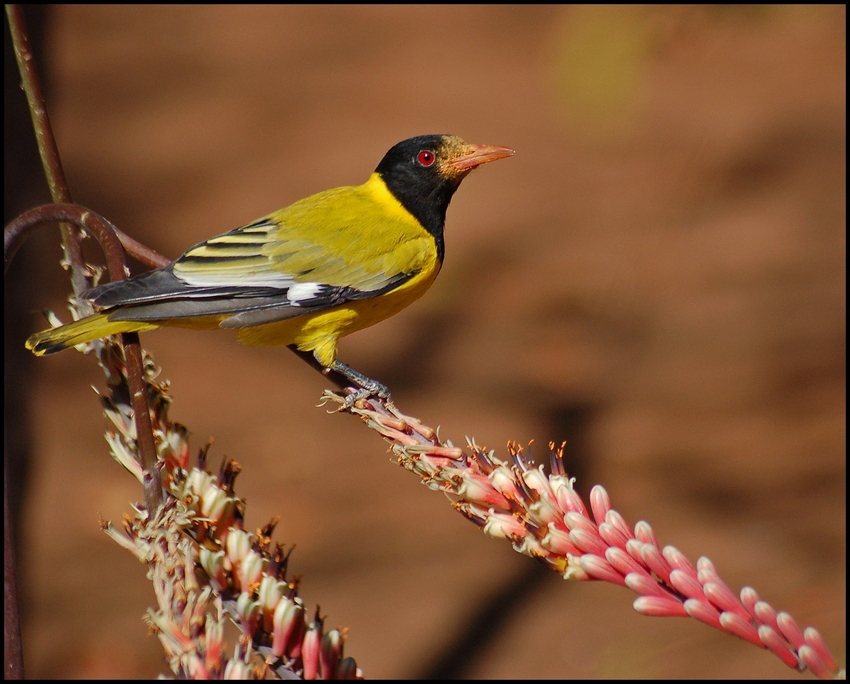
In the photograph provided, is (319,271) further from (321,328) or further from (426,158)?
(426,158)

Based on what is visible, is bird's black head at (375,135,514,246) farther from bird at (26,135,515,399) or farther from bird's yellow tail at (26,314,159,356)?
bird's yellow tail at (26,314,159,356)

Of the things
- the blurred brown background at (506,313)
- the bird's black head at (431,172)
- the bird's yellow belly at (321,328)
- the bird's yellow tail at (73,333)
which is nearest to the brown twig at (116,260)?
the bird's yellow tail at (73,333)

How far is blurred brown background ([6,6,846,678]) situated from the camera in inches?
222

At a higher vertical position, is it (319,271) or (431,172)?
(431,172)

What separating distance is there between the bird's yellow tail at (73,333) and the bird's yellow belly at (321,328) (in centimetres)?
67

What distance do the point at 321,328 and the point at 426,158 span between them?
3.07 feet

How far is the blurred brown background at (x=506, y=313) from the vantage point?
5637 mm

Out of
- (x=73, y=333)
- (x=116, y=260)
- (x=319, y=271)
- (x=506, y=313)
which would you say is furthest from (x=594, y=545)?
(x=506, y=313)

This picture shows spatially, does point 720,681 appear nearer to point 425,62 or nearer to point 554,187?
point 554,187

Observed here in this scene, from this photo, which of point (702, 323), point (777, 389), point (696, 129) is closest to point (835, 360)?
point (777, 389)

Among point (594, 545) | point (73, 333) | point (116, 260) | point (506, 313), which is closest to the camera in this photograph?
point (594, 545)

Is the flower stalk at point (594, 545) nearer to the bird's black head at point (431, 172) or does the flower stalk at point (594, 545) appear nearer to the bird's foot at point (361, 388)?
the bird's foot at point (361, 388)

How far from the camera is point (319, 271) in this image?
3.09m

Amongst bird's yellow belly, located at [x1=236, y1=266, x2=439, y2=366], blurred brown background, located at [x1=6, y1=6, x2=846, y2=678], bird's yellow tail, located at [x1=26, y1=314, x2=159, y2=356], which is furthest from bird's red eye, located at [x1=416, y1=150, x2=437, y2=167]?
blurred brown background, located at [x1=6, y1=6, x2=846, y2=678]
